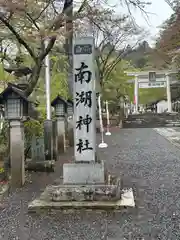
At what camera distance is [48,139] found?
402 inches

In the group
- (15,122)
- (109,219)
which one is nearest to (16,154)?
(15,122)

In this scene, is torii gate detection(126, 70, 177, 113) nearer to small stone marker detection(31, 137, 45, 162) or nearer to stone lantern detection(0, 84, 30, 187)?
small stone marker detection(31, 137, 45, 162)

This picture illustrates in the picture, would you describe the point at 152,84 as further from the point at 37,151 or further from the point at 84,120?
the point at 84,120

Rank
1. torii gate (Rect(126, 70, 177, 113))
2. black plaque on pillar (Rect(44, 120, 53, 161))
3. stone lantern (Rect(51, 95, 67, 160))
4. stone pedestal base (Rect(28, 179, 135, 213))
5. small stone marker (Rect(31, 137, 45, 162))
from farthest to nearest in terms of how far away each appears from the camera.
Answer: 1. torii gate (Rect(126, 70, 177, 113))
2. stone lantern (Rect(51, 95, 67, 160))
3. black plaque on pillar (Rect(44, 120, 53, 161))
4. small stone marker (Rect(31, 137, 45, 162))
5. stone pedestal base (Rect(28, 179, 135, 213))

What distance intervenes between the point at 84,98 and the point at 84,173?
1331 millimetres

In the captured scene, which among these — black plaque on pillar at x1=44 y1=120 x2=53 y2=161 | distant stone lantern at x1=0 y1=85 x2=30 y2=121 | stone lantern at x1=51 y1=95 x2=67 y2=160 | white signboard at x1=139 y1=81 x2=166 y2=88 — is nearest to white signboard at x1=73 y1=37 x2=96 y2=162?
distant stone lantern at x1=0 y1=85 x2=30 y2=121

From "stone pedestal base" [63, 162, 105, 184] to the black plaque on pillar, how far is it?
426 centimetres

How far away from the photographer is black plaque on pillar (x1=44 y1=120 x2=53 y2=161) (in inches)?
395

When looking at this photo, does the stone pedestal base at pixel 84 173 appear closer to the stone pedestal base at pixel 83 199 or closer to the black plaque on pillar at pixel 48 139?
the stone pedestal base at pixel 83 199

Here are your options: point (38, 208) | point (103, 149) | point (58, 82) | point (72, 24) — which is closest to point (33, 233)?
point (38, 208)

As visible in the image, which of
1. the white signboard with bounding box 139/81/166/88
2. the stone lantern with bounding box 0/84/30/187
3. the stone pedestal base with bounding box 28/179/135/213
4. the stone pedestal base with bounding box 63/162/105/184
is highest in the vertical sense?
the white signboard with bounding box 139/81/166/88

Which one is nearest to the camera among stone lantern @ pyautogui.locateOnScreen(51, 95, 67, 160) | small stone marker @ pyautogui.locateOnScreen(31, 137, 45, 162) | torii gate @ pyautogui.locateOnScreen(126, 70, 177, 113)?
small stone marker @ pyautogui.locateOnScreen(31, 137, 45, 162)

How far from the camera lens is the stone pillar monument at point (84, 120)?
5.76m

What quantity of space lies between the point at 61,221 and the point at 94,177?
1.23 meters
